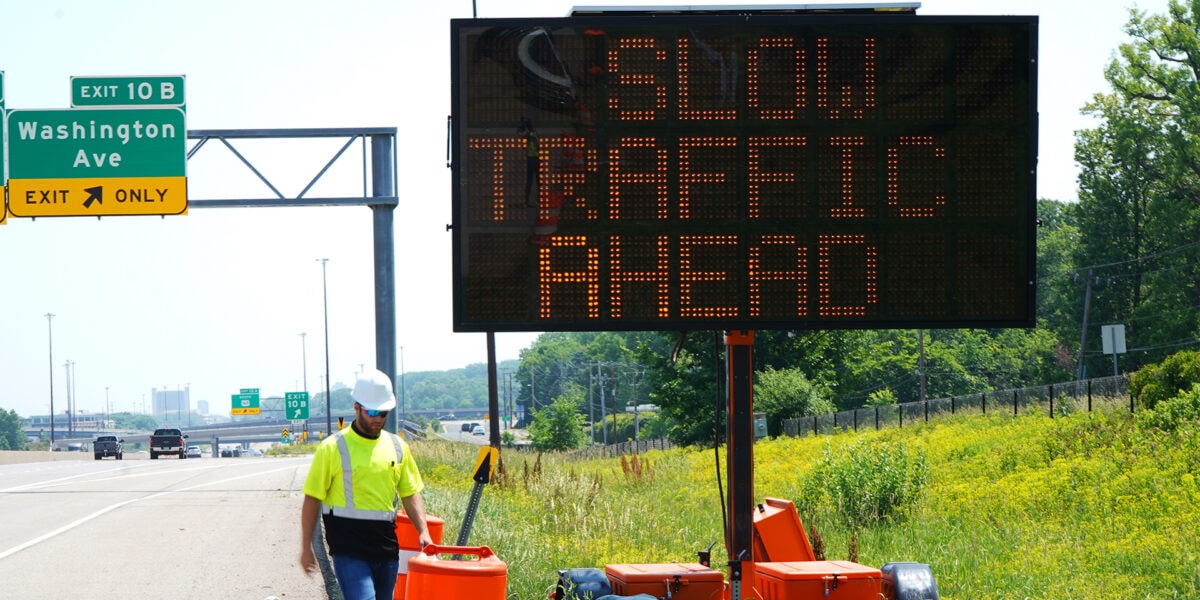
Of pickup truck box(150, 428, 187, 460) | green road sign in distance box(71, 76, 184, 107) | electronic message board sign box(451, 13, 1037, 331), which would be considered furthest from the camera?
pickup truck box(150, 428, 187, 460)

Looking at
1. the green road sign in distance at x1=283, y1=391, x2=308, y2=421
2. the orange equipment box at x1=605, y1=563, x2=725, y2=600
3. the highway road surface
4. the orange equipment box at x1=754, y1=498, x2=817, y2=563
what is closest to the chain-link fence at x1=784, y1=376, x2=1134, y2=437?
the highway road surface

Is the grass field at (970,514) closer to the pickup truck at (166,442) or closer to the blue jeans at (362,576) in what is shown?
the blue jeans at (362,576)

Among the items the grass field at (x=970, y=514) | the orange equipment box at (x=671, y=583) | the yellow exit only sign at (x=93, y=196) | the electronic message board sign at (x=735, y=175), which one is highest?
the yellow exit only sign at (x=93, y=196)

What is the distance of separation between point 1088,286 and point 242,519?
56.0 metres

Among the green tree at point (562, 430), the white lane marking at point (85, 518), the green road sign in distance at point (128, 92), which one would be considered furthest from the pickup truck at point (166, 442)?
the green road sign in distance at point (128, 92)

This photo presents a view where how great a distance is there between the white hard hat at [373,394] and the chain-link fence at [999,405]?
79.7 ft

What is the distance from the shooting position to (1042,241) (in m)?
107

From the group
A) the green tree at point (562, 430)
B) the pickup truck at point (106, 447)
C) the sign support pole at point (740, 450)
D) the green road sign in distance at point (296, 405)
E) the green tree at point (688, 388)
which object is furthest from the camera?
the green tree at point (562, 430)

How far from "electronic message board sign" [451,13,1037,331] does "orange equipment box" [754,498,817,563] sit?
1.65 m

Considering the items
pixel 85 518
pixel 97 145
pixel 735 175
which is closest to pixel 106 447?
pixel 85 518

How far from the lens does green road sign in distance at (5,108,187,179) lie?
74.4ft

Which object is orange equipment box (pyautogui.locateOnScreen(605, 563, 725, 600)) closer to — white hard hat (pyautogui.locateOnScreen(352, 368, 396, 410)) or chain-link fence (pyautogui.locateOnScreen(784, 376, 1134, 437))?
white hard hat (pyautogui.locateOnScreen(352, 368, 396, 410))

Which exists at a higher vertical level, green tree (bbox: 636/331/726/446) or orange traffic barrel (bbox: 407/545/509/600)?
orange traffic barrel (bbox: 407/545/509/600)

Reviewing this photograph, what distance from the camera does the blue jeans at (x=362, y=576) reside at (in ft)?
22.0
